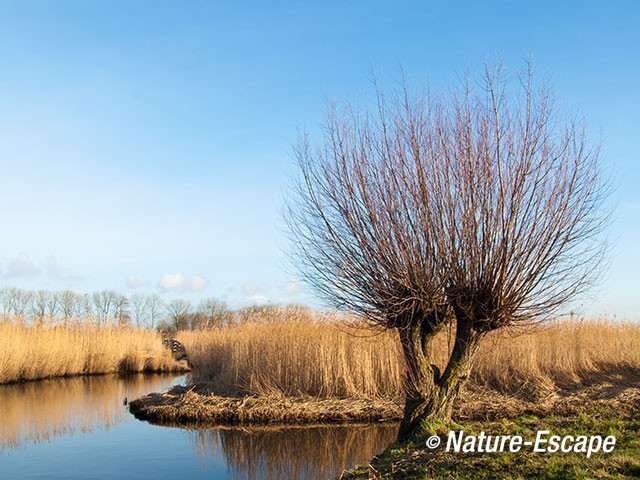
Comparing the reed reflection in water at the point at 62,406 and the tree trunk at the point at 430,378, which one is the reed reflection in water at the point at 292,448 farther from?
the reed reflection in water at the point at 62,406

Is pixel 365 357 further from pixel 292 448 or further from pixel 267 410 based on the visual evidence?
pixel 292 448

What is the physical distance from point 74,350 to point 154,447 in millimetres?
11221

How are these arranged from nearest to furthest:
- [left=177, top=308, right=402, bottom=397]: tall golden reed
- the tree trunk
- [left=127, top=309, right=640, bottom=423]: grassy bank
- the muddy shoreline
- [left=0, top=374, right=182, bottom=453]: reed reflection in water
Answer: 1. the tree trunk
2. [left=0, top=374, right=182, bottom=453]: reed reflection in water
3. the muddy shoreline
4. [left=127, top=309, right=640, bottom=423]: grassy bank
5. [left=177, top=308, right=402, bottom=397]: tall golden reed

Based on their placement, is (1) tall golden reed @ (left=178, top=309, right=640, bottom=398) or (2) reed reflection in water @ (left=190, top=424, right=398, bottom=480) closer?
(2) reed reflection in water @ (left=190, top=424, right=398, bottom=480)

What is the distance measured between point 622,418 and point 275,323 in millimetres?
8127

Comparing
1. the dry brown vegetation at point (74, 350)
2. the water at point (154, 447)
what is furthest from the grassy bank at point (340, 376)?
the dry brown vegetation at point (74, 350)

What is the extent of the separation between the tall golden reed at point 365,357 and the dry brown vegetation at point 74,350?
268 inches

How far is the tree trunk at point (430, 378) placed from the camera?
21.7ft

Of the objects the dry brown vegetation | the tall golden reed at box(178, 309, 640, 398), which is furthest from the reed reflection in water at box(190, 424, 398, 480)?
the dry brown vegetation

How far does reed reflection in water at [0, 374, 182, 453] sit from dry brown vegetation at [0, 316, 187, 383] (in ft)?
1.78

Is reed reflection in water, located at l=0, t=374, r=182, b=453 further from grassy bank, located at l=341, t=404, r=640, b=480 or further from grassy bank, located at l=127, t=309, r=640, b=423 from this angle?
grassy bank, located at l=341, t=404, r=640, b=480

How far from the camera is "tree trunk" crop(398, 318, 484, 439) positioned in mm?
6617

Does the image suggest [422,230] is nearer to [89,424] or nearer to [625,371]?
[89,424]

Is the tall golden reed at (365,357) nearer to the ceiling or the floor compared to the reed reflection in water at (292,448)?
nearer to the ceiling
